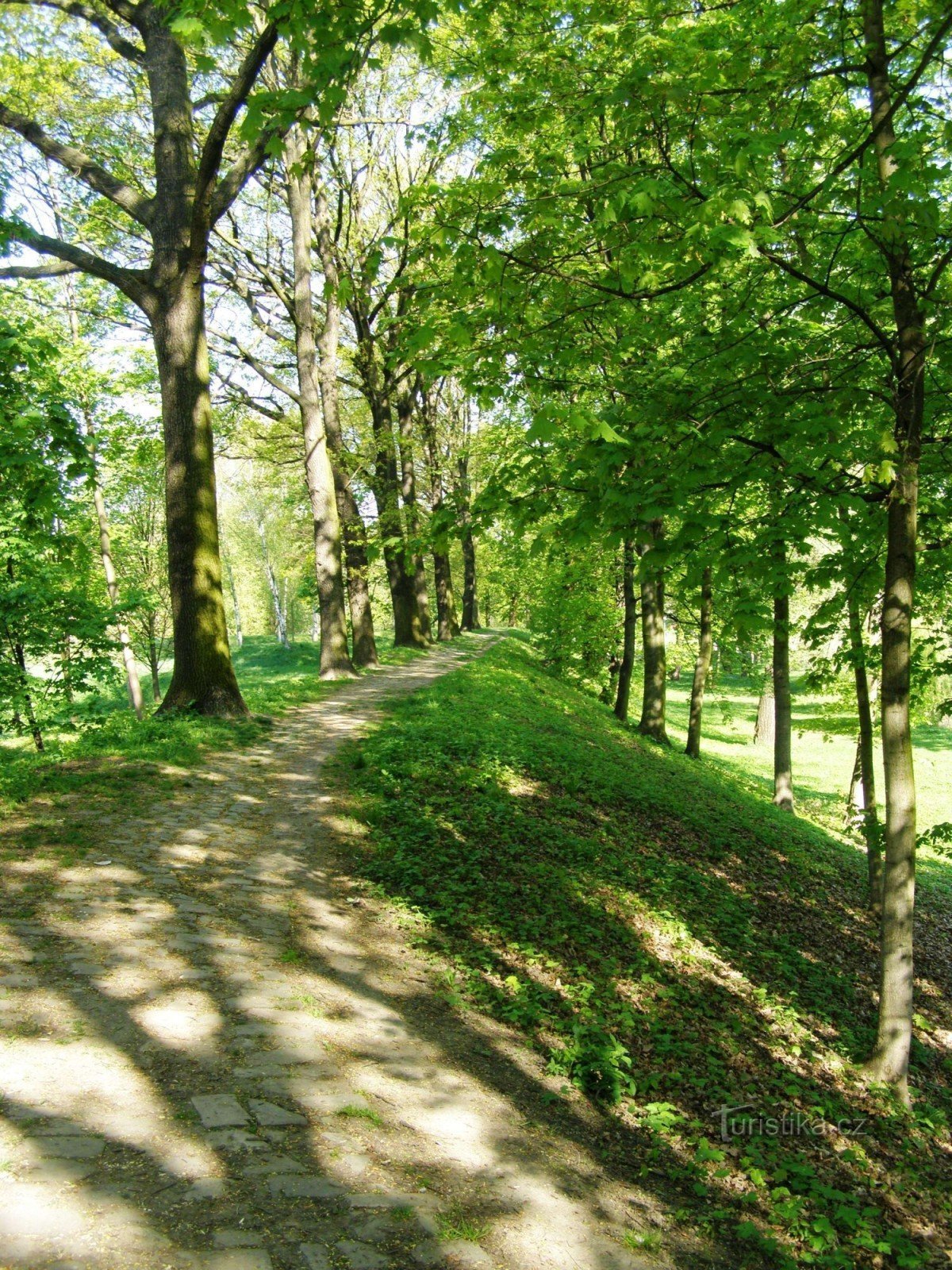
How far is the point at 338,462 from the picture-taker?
1827 cm

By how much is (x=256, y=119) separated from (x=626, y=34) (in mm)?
4223

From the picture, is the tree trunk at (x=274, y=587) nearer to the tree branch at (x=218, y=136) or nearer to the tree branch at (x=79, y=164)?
the tree branch at (x=79, y=164)

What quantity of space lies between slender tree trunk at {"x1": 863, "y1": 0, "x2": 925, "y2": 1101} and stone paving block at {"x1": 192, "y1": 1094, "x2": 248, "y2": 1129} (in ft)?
15.0

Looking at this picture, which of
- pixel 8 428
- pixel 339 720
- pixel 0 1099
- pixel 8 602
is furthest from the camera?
pixel 339 720

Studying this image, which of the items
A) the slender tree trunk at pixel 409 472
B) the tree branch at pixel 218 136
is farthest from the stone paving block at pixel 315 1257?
the slender tree trunk at pixel 409 472

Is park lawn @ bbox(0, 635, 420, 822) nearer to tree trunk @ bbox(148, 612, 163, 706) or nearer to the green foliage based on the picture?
the green foliage

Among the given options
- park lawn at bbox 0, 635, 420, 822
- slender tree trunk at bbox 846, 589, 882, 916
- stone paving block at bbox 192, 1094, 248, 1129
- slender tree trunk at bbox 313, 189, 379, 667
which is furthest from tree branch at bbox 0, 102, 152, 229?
stone paving block at bbox 192, 1094, 248, 1129

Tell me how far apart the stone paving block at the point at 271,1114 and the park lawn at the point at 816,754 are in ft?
41.6

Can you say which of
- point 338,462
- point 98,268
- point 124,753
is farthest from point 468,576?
point 124,753

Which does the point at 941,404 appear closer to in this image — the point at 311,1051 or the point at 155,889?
the point at 311,1051

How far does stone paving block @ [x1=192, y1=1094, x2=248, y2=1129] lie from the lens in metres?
2.94

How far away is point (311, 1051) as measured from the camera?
3.65m

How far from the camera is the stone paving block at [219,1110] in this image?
2.94 m

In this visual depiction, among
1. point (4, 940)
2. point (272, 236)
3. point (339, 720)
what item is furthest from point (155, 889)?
point (272, 236)
